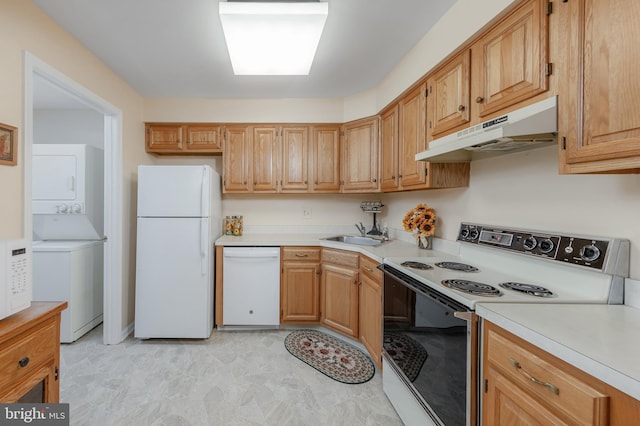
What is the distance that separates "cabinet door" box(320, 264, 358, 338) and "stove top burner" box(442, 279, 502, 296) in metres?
1.17

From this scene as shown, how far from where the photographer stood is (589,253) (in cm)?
111

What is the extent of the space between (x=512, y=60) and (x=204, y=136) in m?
2.86

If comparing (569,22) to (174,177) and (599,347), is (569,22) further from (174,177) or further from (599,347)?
(174,177)

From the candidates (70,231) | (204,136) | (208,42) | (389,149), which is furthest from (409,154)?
(70,231)

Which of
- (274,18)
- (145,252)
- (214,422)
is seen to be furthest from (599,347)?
(145,252)

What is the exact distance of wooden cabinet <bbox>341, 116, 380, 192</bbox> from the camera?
277 centimetres

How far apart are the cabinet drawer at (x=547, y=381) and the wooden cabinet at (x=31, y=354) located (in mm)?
1864

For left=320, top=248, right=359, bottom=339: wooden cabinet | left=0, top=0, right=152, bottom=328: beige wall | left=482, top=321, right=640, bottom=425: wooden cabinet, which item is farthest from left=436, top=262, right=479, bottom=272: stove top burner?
left=0, top=0, right=152, bottom=328: beige wall

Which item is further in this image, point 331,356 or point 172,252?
point 172,252

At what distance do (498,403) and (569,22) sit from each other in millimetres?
1439

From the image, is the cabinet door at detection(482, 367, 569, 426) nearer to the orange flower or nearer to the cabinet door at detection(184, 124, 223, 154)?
the orange flower

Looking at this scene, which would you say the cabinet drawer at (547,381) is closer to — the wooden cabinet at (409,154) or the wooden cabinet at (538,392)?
the wooden cabinet at (538,392)

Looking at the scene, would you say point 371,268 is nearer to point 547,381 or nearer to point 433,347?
point 433,347

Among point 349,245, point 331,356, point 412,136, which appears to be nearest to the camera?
point 412,136
